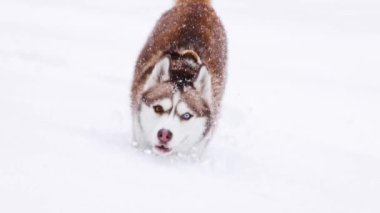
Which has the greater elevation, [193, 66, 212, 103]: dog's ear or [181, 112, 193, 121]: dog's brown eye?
[193, 66, 212, 103]: dog's ear

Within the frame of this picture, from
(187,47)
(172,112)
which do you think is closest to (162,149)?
(172,112)

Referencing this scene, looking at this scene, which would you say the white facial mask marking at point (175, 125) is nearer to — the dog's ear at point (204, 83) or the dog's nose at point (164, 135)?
the dog's nose at point (164, 135)

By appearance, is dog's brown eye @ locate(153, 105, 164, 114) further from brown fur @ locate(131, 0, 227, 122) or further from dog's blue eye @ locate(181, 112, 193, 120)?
brown fur @ locate(131, 0, 227, 122)

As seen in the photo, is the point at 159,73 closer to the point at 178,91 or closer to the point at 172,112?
the point at 178,91

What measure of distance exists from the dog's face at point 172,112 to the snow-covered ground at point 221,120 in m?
0.19

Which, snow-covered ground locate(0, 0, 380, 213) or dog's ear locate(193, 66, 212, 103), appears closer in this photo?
snow-covered ground locate(0, 0, 380, 213)

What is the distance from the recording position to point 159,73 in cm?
517

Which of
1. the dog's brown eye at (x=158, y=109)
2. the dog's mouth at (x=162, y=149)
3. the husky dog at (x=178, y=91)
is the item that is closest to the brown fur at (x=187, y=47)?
the husky dog at (x=178, y=91)

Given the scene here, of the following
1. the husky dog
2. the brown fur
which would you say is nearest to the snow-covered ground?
the husky dog

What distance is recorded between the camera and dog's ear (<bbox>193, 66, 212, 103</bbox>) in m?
5.14

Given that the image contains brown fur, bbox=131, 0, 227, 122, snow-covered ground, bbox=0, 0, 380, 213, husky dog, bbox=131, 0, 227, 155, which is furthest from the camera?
brown fur, bbox=131, 0, 227, 122

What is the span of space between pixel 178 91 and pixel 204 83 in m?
0.28

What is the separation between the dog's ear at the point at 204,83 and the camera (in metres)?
5.14

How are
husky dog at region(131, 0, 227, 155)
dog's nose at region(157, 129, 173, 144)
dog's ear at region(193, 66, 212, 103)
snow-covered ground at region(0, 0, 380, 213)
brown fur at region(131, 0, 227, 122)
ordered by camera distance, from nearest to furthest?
snow-covered ground at region(0, 0, 380, 213)
dog's nose at region(157, 129, 173, 144)
husky dog at region(131, 0, 227, 155)
dog's ear at region(193, 66, 212, 103)
brown fur at region(131, 0, 227, 122)
